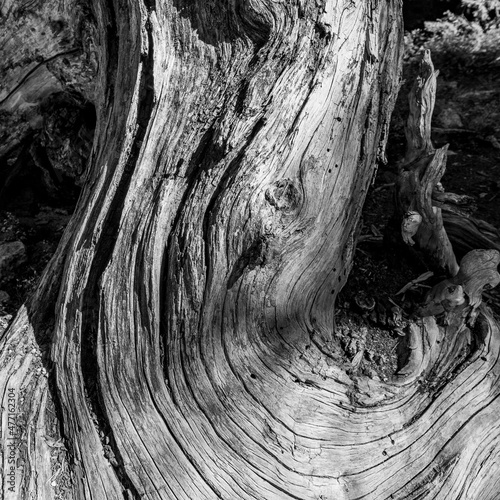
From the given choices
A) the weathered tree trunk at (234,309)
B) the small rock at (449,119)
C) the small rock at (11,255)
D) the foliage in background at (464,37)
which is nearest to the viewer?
the weathered tree trunk at (234,309)

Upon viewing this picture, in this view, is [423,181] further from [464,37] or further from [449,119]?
[464,37]

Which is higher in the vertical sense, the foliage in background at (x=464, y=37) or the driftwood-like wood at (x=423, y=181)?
the foliage in background at (x=464, y=37)

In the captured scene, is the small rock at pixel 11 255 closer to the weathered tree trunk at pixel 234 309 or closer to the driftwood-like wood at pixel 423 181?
the weathered tree trunk at pixel 234 309

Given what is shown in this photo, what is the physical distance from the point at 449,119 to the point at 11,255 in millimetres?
4249

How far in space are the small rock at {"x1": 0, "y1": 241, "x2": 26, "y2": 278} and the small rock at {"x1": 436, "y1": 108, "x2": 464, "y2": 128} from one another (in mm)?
4083

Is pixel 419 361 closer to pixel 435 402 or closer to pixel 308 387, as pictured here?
pixel 435 402

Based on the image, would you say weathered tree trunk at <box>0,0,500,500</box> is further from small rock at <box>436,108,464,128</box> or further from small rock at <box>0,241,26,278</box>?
small rock at <box>436,108,464,128</box>

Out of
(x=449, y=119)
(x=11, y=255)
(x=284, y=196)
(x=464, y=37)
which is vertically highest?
(x=464, y=37)

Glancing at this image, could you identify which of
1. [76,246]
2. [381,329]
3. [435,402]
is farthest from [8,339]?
[435,402]

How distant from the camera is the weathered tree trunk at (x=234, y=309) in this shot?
221 cm

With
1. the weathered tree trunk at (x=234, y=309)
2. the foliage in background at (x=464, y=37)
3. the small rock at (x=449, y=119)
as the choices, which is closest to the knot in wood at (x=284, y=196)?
the weathered tree trunk at (x=234, y=309)

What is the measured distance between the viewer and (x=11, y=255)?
3.49 m

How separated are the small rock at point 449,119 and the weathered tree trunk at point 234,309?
8.74 feet

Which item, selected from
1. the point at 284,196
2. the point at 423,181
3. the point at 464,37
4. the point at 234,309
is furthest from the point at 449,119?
the point at 234,309
